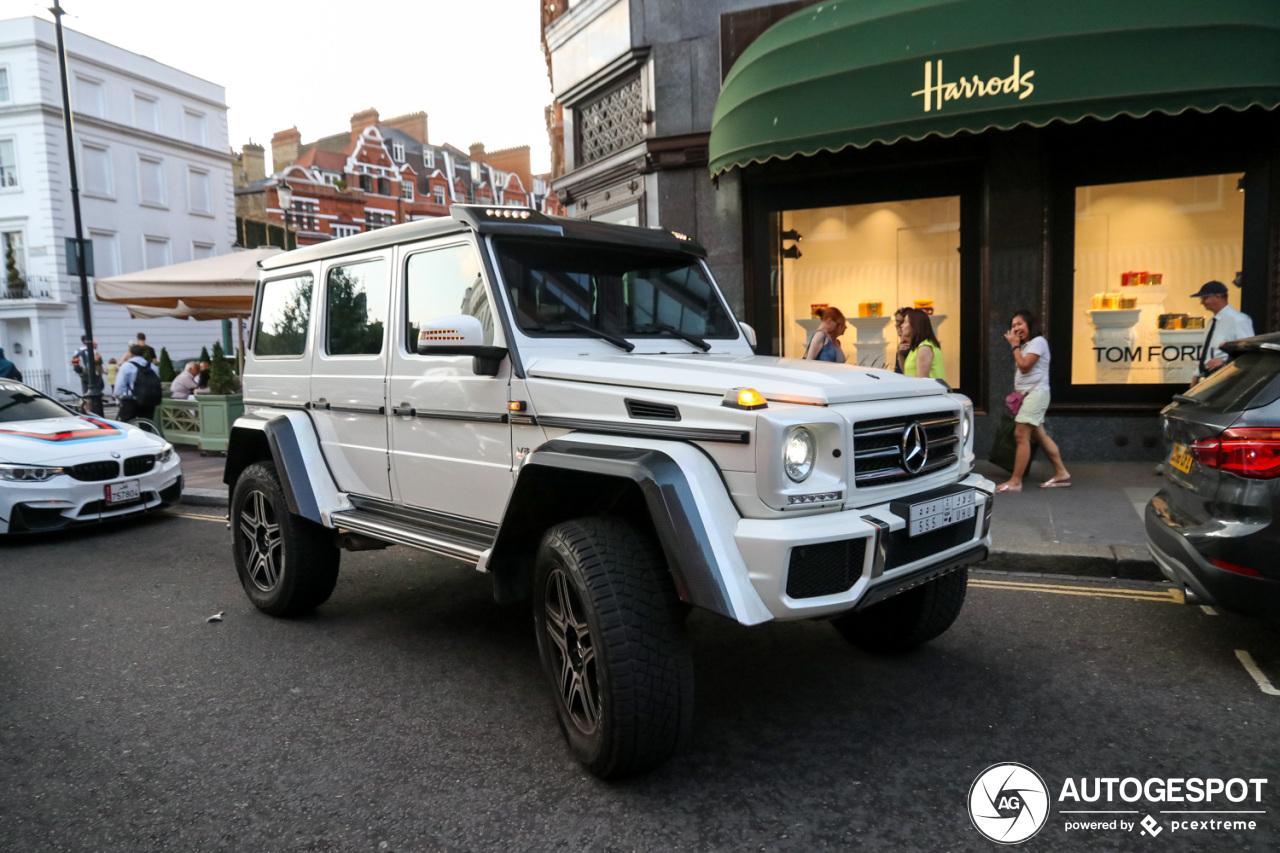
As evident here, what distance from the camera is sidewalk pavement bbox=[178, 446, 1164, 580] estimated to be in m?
5.73

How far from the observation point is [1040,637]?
4.48m

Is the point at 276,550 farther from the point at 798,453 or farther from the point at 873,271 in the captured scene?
the point at 873,271

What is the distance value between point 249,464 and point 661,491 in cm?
357

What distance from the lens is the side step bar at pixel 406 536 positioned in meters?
3.70

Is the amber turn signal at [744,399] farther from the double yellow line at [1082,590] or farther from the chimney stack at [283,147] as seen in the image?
the chimney stack at [283,147]

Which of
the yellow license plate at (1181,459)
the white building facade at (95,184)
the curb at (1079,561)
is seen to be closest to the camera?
the yellow license plate at (1181,459)

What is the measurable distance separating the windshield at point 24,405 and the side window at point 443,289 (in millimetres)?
6016

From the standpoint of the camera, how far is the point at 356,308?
464 cm

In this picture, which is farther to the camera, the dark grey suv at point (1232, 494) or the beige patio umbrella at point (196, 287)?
the beige patio umbrella at point (196, 287)

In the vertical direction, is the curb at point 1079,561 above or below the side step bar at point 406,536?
below

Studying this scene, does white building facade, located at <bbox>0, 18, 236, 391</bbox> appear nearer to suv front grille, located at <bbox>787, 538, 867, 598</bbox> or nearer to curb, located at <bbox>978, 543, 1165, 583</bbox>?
curb, located at <bbox>978, 543, 1165, 583</bbox>

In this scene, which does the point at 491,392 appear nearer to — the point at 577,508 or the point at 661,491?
the point at 577,508

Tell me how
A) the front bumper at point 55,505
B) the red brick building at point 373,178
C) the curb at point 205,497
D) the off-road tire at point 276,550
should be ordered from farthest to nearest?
the red brick building at point 373,178 → the curb at point 205,497 → the front bumper at point 55,505 → the off-road tire at point 276,550

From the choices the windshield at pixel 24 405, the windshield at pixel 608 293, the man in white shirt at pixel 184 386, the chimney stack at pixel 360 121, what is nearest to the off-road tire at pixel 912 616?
the windshield at pixel 608 293
